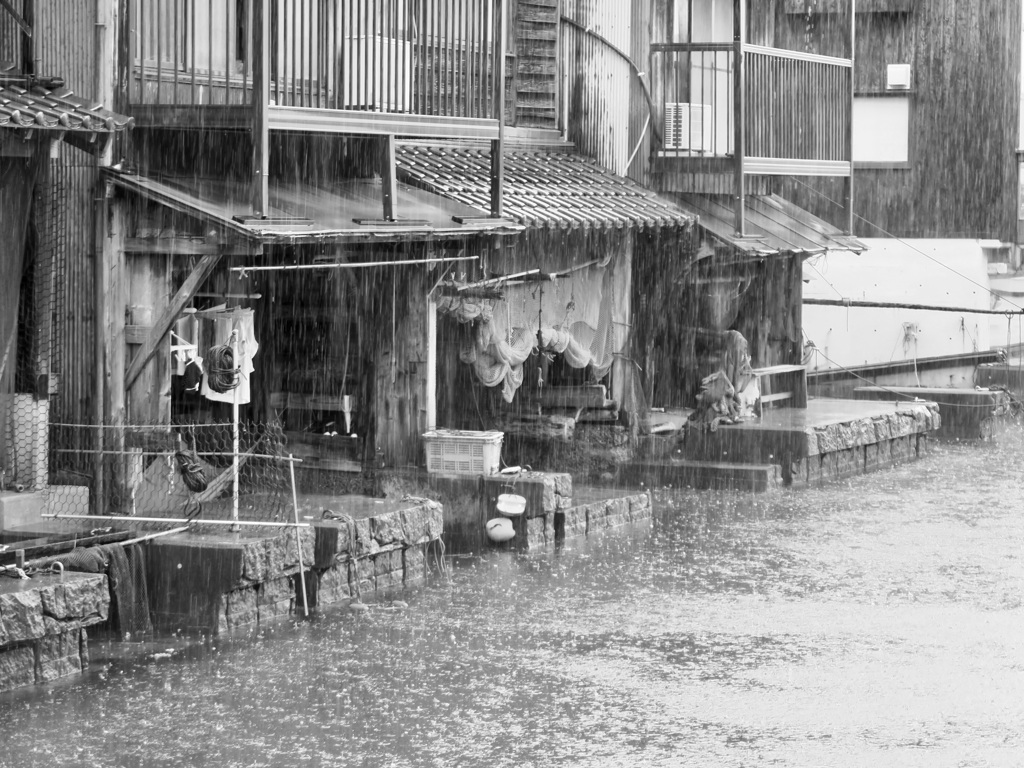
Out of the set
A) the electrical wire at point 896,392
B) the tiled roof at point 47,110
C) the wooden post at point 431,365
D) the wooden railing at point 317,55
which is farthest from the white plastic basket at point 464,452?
the electrical wire at point 896,392

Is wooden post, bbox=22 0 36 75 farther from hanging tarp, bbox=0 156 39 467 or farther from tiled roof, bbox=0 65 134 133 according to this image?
hanging tarp, bbox=0 156 39 467

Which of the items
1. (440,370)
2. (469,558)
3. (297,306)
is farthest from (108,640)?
(440,370)

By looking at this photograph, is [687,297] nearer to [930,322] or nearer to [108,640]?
[930,322]

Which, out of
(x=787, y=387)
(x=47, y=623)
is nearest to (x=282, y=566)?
(x=47, y=623)

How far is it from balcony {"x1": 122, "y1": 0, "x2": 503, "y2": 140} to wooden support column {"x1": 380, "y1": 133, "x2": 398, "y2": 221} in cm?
16

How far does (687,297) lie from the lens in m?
20.9

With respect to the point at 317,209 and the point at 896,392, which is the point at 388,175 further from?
the point at 896,392

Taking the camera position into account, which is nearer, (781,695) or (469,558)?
(781,695)

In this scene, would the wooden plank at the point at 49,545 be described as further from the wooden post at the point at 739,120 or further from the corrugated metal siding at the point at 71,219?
the wooden post at the point at 739,120

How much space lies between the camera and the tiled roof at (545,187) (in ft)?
51.2

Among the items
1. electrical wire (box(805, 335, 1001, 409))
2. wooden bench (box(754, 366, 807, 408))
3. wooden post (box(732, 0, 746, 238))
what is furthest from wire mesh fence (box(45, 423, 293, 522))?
electrical wire (box(805, 335, 1001, 409))

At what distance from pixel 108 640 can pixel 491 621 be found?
9.13 ft

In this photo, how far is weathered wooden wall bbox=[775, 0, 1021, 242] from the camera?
28.5 metres

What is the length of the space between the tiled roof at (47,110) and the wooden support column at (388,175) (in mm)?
2704
